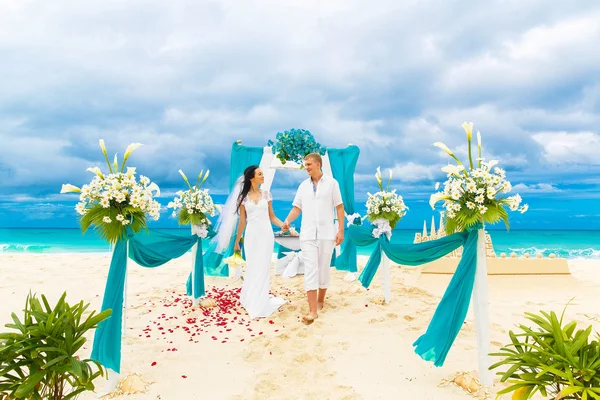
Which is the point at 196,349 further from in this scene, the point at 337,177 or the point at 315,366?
the point at 337,177

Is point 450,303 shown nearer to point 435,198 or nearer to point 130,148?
point 435,198

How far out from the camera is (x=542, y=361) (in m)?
1.89

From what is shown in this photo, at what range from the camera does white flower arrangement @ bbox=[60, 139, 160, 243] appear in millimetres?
2932

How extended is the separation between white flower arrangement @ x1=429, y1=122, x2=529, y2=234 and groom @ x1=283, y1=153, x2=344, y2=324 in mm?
1668

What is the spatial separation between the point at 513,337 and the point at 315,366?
169cm

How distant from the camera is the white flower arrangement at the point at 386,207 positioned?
198 inches

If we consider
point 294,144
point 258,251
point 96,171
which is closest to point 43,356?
point 96,171

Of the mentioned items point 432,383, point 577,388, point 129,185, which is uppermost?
point 129,185

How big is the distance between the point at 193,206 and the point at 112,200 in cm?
184

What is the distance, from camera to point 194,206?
4832 mm

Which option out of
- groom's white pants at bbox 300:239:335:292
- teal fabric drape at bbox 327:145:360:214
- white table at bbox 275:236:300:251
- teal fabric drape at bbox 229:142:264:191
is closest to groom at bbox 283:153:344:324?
groom's white pants at bbox 300:239:335:292

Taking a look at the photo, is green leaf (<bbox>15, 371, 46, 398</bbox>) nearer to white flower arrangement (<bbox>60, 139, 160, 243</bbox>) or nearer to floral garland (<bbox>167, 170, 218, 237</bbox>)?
white flower arrangement (<bbox>60, 139, 160, 243</bbox>)

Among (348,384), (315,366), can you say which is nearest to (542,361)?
(348,384)

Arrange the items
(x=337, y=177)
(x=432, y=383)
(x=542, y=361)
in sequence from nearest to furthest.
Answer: (x=542, y=361) < (x=432, y=383) < (x=337, y=177)
